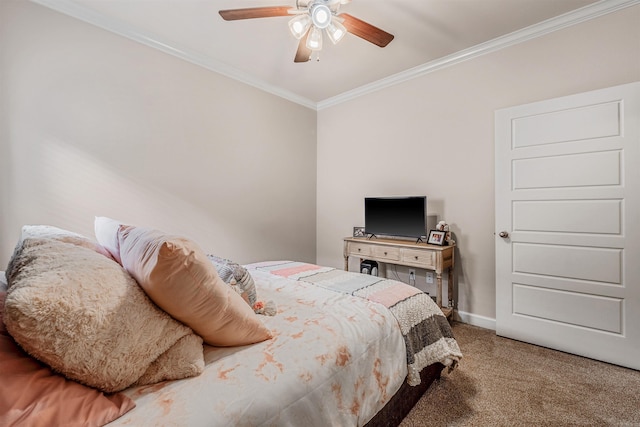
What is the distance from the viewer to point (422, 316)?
5.33 ft

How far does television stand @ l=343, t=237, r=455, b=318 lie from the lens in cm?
275

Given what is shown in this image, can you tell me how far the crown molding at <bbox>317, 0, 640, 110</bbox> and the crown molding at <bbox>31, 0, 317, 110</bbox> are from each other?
127 centimetres

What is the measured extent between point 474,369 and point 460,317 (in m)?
0.98

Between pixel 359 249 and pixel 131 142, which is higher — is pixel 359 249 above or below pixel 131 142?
below

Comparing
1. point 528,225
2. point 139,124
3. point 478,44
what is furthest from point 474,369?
point 139,124

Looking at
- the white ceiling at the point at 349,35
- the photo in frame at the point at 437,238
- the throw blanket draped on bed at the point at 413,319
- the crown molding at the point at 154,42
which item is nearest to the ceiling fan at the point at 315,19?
the white ceiling at the point at 349,35

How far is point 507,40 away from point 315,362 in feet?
10.6

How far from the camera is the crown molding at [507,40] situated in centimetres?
224

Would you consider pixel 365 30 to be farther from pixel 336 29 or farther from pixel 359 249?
pixel 359 249

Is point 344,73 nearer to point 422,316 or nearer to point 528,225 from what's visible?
point 528,225

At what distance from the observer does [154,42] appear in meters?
2.70

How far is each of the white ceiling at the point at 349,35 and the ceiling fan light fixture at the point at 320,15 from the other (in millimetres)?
512

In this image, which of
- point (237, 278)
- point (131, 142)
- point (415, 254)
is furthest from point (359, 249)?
point (131, 142)

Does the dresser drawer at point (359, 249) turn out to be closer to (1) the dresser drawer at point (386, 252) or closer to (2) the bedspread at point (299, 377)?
(1) the dresser drawer at point (386, 252)
